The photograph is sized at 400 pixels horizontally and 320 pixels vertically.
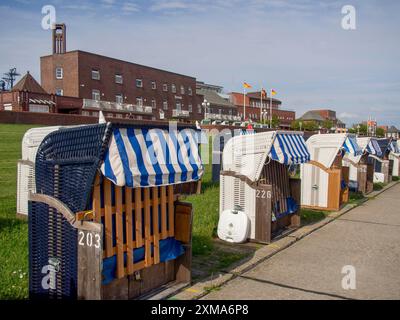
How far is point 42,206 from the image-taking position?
165 inches

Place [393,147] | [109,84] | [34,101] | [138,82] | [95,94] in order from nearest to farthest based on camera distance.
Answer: [393,147] < [34,101] < [95,94] < [109,84] < [138,82]

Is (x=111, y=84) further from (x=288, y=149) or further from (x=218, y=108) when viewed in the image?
(x=288, y=149)

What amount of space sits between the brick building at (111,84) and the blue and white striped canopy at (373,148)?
105 ft

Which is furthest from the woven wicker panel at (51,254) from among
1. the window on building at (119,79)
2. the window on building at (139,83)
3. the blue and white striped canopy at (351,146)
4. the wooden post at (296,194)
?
the window on building at (139,83)

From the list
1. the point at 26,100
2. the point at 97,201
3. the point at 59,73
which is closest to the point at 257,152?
the point at 97,201

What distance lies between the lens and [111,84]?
51688mm

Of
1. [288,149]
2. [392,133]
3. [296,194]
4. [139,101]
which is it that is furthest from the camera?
[392,133]

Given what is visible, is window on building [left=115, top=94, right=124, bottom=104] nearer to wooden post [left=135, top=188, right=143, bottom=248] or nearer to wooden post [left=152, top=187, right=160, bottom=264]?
wooden post [left=152, top=187, right=160, bottom=264]

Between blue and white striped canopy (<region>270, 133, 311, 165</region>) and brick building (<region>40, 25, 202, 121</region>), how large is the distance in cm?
3653

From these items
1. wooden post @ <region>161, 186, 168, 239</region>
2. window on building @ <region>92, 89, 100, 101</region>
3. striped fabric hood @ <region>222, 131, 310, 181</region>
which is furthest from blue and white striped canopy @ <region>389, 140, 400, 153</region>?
window on building @ <region>92, 89, 100, 101</region>

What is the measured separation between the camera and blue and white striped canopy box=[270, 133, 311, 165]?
7.27 m

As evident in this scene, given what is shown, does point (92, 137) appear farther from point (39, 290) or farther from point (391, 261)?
point (391, 261)

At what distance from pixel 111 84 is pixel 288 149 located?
46.8m
